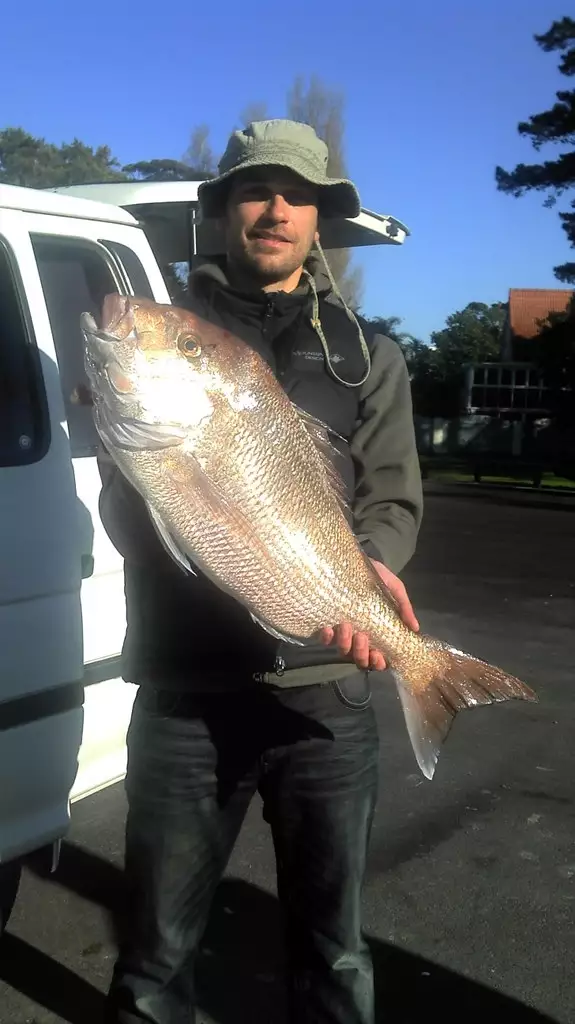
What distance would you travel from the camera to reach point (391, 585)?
226 centimetres

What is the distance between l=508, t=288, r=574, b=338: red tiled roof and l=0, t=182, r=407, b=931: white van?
161ft

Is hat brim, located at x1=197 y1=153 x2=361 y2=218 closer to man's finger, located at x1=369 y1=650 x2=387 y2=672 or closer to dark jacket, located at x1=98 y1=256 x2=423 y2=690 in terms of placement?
dark jacket, located at x1=98 y1=256 x2=423 y2=690

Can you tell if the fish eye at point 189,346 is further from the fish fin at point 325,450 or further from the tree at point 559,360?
the tree at point 559,360

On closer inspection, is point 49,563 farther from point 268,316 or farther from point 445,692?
point 445,692

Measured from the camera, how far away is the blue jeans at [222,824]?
226 centimetres

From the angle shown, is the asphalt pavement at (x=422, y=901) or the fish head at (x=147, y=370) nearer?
the fish head at (x=147, y=370)

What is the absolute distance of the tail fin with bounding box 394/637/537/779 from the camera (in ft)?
7.15

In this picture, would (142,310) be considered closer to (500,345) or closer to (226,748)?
(226,748)

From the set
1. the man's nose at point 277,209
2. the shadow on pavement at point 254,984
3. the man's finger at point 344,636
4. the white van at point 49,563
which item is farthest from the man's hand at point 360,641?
the shadow on pavement at point 254,984

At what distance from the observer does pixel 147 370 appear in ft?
6.06

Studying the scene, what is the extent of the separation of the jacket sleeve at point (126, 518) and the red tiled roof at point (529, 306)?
50.0 meters

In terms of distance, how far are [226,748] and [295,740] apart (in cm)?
16

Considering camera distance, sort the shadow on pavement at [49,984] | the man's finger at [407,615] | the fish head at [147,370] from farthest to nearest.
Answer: the shadow on pavement at [49,984]
the man's finger at [407,615]
the fish head at [147,370]

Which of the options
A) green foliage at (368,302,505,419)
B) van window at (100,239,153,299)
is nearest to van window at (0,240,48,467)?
van window at (100,239,153,299)
